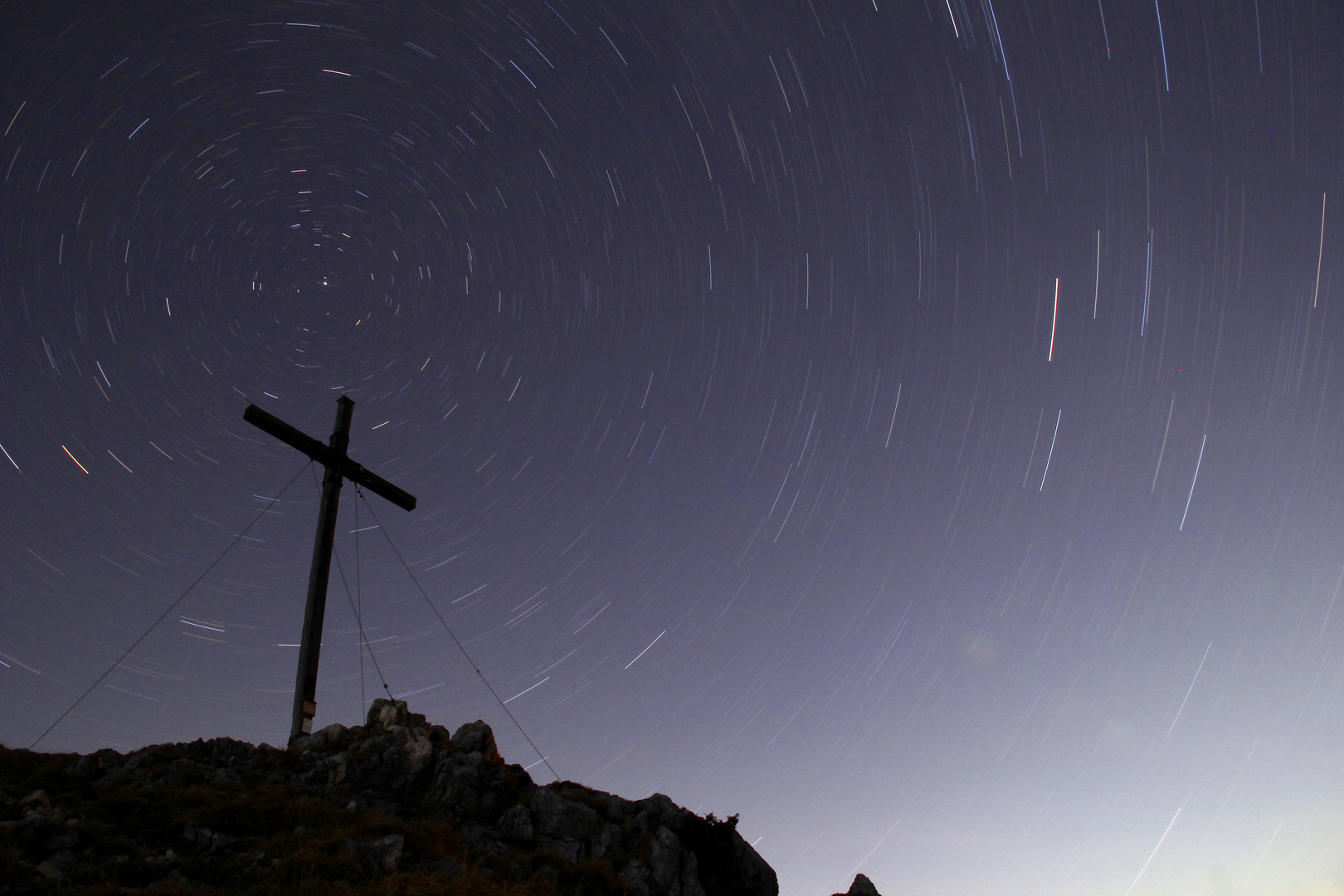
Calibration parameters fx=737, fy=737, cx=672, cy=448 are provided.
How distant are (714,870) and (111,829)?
7.39 m

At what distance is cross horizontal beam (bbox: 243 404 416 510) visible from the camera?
12852mm

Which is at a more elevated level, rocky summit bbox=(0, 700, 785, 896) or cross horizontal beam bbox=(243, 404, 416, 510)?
cross horizontal beam bbox=(243, 404, 416, 510)

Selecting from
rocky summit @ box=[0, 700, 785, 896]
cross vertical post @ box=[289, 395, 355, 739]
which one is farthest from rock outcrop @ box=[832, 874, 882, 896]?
cross vertical post @ box=[289, 395, 355, 739]

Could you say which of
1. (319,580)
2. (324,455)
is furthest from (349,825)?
(324,455)

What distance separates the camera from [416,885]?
7.62 metres

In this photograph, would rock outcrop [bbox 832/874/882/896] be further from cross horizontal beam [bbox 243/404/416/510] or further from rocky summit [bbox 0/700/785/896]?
cross horizontal beam [bbox 243/404/416/510]

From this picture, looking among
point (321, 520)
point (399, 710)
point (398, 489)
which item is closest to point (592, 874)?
point (399, 710)

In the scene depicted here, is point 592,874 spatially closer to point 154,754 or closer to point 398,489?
point 154,754

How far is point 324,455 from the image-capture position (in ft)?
44.8

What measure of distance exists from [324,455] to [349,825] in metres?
7.10

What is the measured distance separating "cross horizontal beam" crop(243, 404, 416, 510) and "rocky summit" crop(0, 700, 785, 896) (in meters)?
4.42

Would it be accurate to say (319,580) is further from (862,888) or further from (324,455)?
(862,888)

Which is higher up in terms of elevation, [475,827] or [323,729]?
[323,729]

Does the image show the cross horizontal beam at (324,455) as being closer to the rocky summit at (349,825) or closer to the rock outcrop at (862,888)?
the rocky summit at (349,825)
